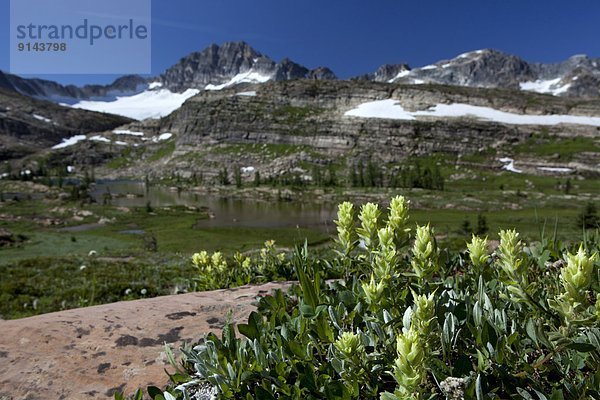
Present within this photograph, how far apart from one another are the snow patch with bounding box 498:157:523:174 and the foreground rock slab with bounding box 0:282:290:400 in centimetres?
20782

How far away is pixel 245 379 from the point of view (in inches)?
82.7

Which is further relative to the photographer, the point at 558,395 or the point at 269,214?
the point at 269,214

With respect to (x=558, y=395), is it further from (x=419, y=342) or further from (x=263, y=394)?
(x=263, y=394)

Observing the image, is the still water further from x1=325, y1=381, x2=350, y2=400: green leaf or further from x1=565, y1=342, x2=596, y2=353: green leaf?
x1=565, y1=342, x2=596, y2=353: green leaf

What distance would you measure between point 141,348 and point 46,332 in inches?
42.3

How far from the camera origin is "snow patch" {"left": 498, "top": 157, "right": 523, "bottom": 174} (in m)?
182

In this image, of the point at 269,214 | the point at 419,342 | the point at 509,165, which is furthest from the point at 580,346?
the point at 509,165

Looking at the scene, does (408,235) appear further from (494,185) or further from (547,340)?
(494,185)

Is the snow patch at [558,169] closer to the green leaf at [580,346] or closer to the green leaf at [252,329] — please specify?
the green leaf at [580,346]

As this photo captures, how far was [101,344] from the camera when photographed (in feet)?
10.7

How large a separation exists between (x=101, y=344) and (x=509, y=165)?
218 metres

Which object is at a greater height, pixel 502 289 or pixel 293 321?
pixel 502 289

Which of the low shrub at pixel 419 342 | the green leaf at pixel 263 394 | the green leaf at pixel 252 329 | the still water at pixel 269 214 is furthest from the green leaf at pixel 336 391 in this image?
the still water at pixel 269 214

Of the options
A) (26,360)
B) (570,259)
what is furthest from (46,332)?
(570,259)
